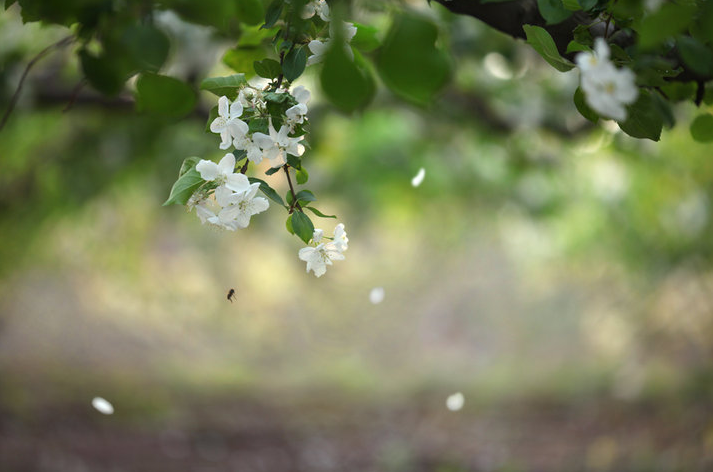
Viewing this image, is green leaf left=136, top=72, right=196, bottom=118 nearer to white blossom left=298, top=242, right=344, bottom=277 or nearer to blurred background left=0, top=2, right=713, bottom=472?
white blossom left=298, top=242, right=344, bottom=277

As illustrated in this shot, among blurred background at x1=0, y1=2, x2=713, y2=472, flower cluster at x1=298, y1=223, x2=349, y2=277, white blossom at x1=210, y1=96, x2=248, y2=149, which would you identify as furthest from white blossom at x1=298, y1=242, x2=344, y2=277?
blurred background at x1=0, y1=2, x2=713, y2=472

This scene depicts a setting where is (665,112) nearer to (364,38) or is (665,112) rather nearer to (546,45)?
(546,45)

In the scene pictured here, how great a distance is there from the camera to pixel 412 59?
0.30 meters

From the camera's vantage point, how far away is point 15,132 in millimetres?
2697

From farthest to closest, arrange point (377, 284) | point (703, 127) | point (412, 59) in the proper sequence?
1. point (377, 284)
2. point (703, 127)
3. point (412, 59)

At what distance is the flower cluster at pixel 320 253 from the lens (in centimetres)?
50

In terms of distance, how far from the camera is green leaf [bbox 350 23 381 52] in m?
0.52

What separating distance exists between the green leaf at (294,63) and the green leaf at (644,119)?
0.23 metres

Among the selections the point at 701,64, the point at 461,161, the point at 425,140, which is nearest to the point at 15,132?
the point at 425,140

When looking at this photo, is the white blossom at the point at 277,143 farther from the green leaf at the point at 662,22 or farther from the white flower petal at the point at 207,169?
the green leaf at the point at 662,22

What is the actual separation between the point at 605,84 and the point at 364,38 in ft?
0.76

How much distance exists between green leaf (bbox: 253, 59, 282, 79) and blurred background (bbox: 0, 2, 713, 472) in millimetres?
1093

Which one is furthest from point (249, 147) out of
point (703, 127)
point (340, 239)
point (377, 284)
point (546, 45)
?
point (377, 284)

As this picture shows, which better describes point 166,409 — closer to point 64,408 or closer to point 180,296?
point 64,408
